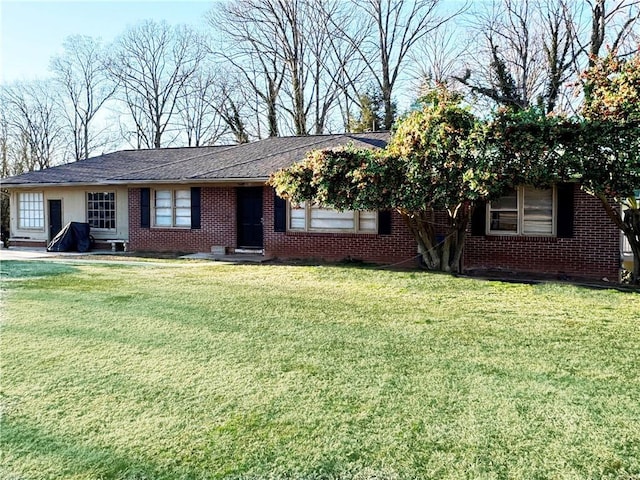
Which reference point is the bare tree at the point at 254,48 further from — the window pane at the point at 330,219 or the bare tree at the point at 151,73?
the window pane at the point at 330,219

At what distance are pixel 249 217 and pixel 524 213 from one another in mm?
7378

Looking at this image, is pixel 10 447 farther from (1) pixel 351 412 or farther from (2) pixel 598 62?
(2) pixel 598 62

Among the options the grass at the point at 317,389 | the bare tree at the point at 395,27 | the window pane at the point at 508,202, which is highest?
the bare tree at the point at 395,27

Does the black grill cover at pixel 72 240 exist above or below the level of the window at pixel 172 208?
below

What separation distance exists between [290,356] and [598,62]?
807 cm

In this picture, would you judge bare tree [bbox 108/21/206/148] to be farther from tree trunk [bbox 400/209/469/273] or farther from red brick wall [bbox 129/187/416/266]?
tree trunk [bbox 400/209/469/273]

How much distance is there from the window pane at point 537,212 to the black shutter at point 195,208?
8.92 meters

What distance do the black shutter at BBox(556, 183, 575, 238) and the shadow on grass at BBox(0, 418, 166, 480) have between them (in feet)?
33.9

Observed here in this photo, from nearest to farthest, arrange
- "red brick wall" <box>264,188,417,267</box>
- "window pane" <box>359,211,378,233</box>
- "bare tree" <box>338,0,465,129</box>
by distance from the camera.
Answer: "red brick wall" <box>264,188,417,267</box> < "window pane" <box>359,211,378,233</box> < "bare tree" <box>338,0,465,129</box>

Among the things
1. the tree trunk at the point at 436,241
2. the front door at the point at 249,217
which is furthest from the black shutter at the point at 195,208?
the tree trunk at the point at 436,241

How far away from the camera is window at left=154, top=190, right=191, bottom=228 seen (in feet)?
48.4

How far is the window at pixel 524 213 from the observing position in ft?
36.1

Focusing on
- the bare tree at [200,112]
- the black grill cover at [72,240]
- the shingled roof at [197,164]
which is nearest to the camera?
the shingled roof at [197,164]

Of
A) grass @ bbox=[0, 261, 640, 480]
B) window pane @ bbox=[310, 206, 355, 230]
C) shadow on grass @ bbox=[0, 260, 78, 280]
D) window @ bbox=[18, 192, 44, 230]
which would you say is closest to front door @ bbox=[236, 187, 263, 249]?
window pane @ bbox=[310, 206, 355, 230]
